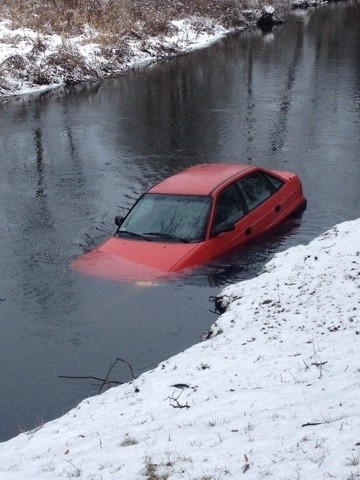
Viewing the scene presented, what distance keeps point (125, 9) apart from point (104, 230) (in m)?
25.7

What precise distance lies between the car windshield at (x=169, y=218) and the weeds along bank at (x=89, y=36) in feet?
58.0

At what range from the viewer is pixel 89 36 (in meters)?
33.5

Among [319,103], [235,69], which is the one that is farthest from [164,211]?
[235,69]

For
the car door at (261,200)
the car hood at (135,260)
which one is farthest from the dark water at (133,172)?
the car door at (261,200)

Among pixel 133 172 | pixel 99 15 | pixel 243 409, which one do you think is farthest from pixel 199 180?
pixel 99 15

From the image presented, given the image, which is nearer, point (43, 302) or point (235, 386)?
point (235, 386)

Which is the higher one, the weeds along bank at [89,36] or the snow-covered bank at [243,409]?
the snow-covered bank at [243,409]

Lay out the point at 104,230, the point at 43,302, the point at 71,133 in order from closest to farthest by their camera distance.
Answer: the point at 43,302, the point at 104,230, the point at 71,133

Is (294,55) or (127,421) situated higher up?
(127,421)

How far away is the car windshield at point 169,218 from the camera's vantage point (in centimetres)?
1126

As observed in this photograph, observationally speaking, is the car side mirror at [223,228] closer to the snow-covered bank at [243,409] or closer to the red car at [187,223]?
the red car at [187,223]

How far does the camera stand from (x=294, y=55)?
34.7 metres

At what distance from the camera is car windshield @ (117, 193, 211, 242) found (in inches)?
443

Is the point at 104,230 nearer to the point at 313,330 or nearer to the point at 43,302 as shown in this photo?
the point at 43,302
